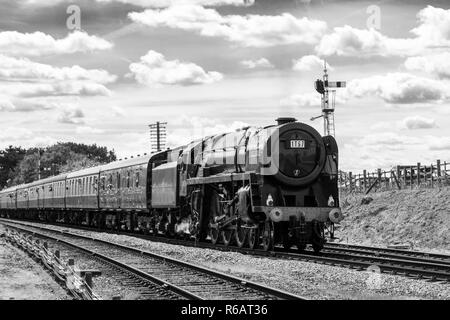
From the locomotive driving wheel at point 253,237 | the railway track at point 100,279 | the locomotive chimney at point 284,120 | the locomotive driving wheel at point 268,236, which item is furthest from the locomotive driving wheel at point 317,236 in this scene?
the railway track at point 100,279

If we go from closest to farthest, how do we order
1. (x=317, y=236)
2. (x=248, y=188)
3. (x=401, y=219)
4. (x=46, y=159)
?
1. (x=248, y=188)
2. (x=317, y=236)
3. (x=401, y=219)
4. (x=46, y=159)

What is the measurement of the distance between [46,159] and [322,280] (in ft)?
457

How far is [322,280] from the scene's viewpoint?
14.0 m

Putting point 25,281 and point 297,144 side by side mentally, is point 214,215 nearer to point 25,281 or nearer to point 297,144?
point 297,144

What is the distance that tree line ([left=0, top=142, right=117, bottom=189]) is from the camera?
143500mm

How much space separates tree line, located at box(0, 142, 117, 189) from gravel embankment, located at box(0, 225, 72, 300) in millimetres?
111930

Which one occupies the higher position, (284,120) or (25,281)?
(284,120)

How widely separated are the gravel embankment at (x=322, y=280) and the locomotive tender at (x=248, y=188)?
5.81 ft

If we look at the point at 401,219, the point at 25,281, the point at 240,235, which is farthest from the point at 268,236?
the point at 401,219

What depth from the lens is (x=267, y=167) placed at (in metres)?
19.7

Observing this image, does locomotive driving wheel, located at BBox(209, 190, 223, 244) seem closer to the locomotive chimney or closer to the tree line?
the locomotive chimney

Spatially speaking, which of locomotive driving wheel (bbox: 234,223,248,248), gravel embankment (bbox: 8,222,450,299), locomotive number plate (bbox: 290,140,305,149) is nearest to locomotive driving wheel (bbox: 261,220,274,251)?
gravel embankment (bbox: 8,222,450,299)
